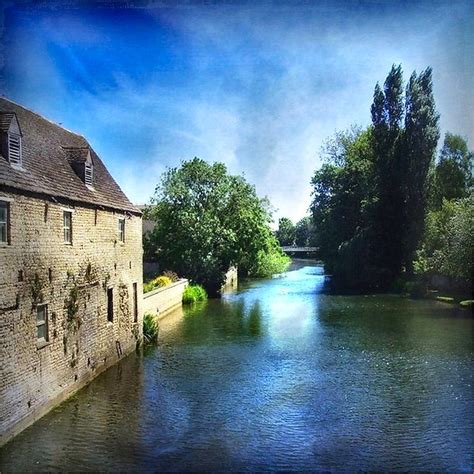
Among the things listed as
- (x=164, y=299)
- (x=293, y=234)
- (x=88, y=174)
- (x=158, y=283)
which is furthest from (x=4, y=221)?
(x=293, y=234)

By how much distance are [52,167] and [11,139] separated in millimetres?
2409

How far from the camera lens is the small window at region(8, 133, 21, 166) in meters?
10.1

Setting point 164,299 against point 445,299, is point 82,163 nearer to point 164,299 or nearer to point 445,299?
point 164,299

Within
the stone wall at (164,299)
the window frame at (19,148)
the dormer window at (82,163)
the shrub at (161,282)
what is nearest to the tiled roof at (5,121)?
the window frame at (19,148)

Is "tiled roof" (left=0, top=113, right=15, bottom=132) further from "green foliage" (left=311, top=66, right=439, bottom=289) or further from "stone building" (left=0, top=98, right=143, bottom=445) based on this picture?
"green foliage" (left=311, top=66, right=439, bottom=289)

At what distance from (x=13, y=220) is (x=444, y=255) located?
25.9 metres

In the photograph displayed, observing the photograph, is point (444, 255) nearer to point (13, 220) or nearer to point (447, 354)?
point (447, 354)

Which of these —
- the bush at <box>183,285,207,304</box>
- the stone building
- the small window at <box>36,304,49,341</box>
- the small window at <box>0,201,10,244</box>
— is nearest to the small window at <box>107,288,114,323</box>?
the stone building

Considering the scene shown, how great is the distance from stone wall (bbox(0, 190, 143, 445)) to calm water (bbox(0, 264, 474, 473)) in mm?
537

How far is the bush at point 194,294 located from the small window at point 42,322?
20.1 metres

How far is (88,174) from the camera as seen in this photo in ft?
46.5

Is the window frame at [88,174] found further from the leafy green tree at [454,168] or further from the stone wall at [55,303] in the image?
the leafy green tree at [454,168]

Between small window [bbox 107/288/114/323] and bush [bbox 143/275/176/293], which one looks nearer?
small window [bbox 107/288/114/323]

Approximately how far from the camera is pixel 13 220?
934cm
